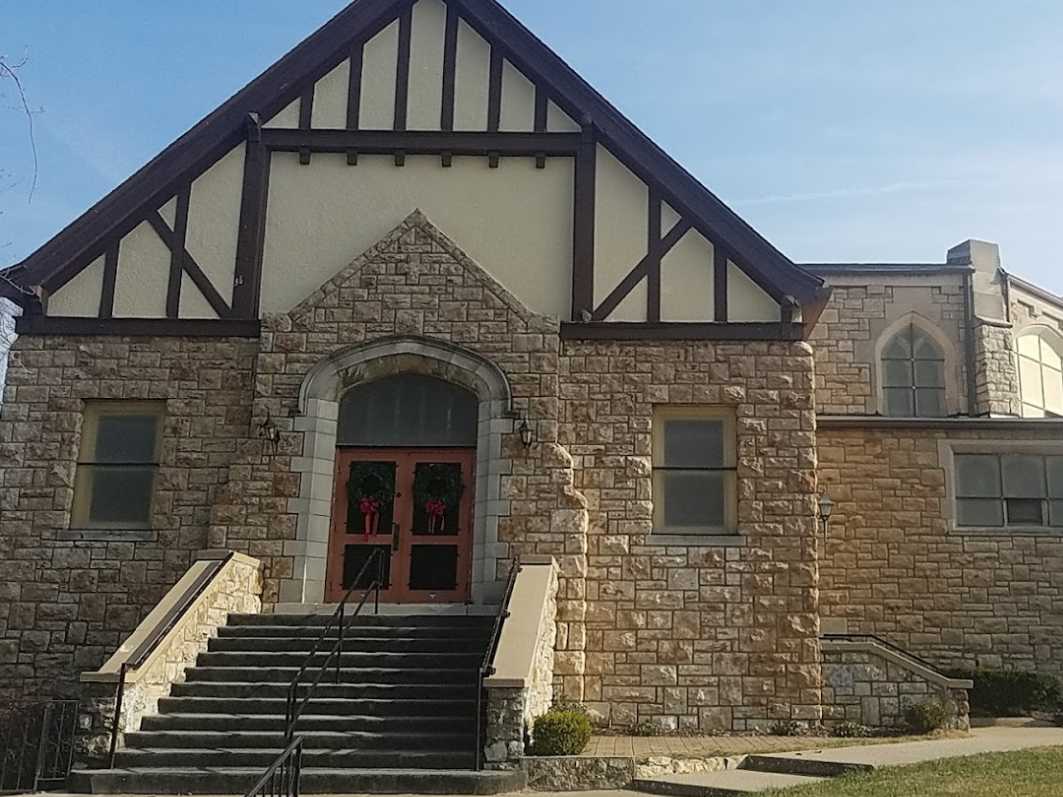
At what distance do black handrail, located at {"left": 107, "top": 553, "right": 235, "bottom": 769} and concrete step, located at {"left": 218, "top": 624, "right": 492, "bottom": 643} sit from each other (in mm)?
621

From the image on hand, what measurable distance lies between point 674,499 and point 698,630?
1.66 metres

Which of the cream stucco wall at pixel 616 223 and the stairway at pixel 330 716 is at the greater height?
the cream stucco wall at pixel 616 223

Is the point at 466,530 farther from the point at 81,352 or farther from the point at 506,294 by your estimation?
the point at 81,352

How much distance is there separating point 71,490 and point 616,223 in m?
7.78

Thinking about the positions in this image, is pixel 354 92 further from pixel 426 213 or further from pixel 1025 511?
pixel 1025 511

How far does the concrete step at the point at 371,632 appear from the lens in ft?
43.3

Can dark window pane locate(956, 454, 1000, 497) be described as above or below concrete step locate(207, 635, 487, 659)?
above

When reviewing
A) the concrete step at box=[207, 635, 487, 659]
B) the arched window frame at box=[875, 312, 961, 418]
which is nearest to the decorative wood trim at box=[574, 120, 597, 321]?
the concrete step at box=[207, 635, 487, 659]

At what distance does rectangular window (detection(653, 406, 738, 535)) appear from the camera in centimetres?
1484

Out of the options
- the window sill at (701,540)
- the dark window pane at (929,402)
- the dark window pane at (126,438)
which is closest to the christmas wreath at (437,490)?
the window sill at (701,540)

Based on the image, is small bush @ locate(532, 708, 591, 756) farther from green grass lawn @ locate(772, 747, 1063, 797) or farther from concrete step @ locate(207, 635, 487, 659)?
green grass lawn @ locate(772, 747, 1063, 797)

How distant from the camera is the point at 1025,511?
17594 millimetres

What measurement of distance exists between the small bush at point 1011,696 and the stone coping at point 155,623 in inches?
382

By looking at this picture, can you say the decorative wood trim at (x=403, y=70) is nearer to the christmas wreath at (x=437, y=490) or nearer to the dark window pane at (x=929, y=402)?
the christmas wreath at (x=437, y=490)
